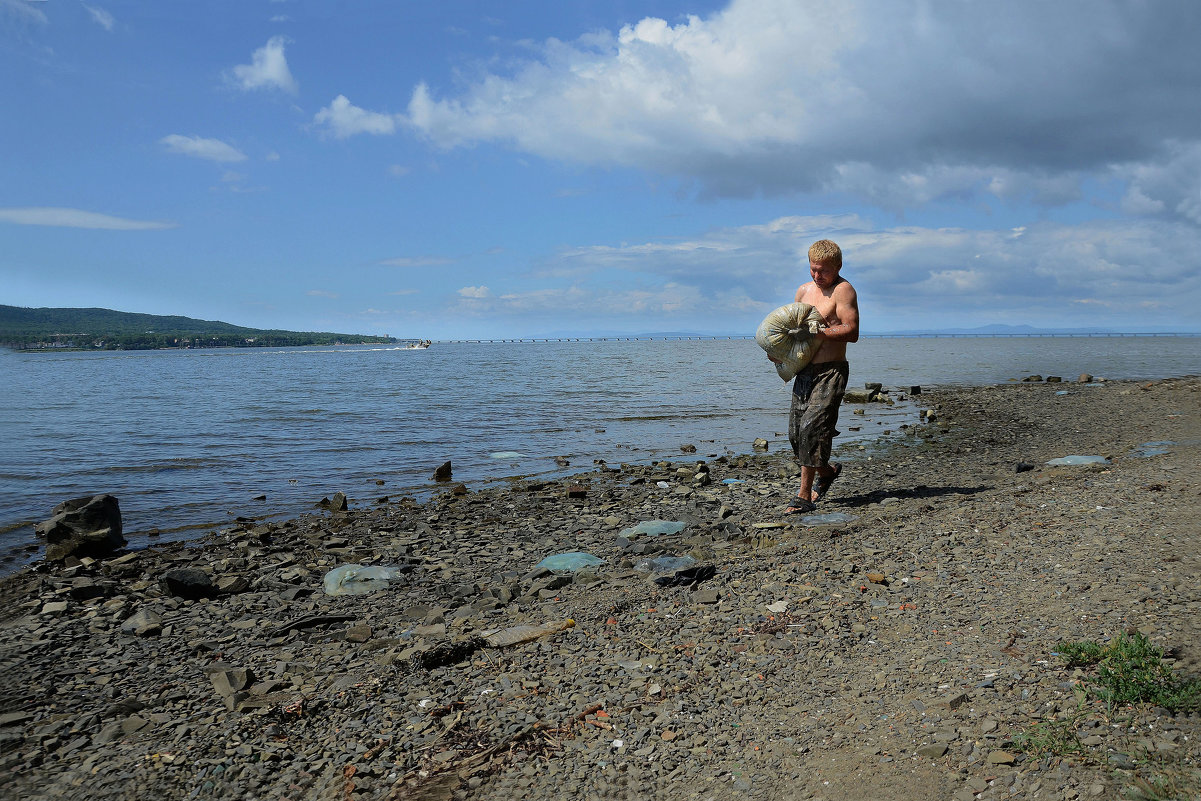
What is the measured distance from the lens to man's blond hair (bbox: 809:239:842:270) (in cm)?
856

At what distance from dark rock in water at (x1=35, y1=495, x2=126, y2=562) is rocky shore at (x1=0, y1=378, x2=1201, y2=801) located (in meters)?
0.54

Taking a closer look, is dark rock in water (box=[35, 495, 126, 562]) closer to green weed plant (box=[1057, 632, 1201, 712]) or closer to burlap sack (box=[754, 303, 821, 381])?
burlap sack (box=[754, 303, 821, 381])

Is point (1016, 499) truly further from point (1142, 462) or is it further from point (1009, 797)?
point (1009, 797)

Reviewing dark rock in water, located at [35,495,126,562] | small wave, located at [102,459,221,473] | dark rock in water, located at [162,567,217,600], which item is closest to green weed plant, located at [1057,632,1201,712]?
A: dark rock in water, located at [162,567,217,600]

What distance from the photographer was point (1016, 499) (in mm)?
8336

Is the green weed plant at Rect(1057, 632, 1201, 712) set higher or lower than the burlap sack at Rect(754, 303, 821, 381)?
lower

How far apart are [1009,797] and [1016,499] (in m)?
6.19

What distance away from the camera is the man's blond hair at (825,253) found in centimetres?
856

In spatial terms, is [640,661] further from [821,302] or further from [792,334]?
[821,302]

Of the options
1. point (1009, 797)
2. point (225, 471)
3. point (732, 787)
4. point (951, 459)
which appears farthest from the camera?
point (225, 471)

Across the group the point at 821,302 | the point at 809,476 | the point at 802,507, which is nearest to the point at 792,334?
the point at 821,302

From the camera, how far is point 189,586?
24.2 ft

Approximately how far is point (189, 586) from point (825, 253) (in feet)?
26.3

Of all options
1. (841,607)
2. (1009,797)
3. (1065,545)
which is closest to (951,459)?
(1065,545)
